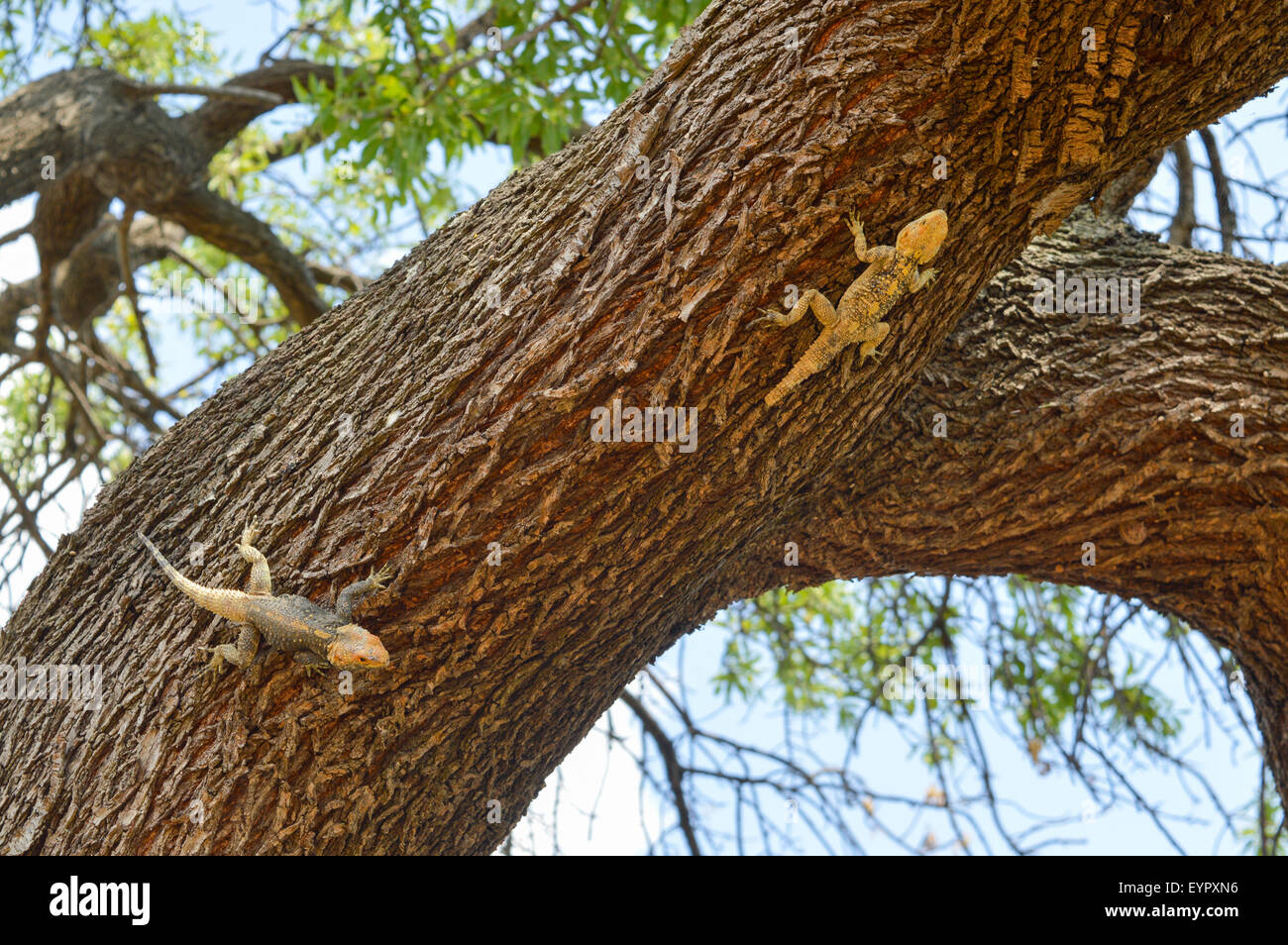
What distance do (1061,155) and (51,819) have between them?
3.27 m

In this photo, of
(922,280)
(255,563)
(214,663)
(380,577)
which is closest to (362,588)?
(380,577)

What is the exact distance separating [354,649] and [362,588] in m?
0.17

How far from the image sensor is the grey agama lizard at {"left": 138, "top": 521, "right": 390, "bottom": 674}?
2.56m

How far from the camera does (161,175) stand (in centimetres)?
599

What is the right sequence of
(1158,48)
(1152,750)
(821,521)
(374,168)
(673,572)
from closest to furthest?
1. (1158,48)
2. (673,572)
3. (821,521)
4. (1152,750)
5. (374,168)

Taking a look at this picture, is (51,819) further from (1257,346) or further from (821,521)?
(1257,346)

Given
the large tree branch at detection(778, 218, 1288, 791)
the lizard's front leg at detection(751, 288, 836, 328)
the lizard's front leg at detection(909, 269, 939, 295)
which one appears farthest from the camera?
the large tree branch at detection(778, 218, 1288, 791)

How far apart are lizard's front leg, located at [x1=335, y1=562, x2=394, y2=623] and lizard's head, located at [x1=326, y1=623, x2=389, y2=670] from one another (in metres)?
0.07

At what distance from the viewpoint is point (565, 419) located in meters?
2.55

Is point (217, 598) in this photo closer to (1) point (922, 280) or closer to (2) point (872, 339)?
(2) point (872, 339)

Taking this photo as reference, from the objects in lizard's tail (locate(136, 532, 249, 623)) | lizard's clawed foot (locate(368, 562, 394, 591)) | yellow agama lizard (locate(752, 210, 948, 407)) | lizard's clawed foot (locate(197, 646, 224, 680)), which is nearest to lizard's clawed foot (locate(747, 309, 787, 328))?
yellow agama lizard (locate(752, 210, 948, 407))

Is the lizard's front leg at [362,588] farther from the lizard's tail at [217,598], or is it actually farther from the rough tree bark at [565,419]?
the lizard's tail at [217,598]

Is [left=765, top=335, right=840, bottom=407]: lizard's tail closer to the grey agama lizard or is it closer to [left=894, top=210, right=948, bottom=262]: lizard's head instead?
[left=894, top=210, right=948, bottom=262]: lizard's head

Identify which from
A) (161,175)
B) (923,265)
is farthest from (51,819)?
(161,175)
